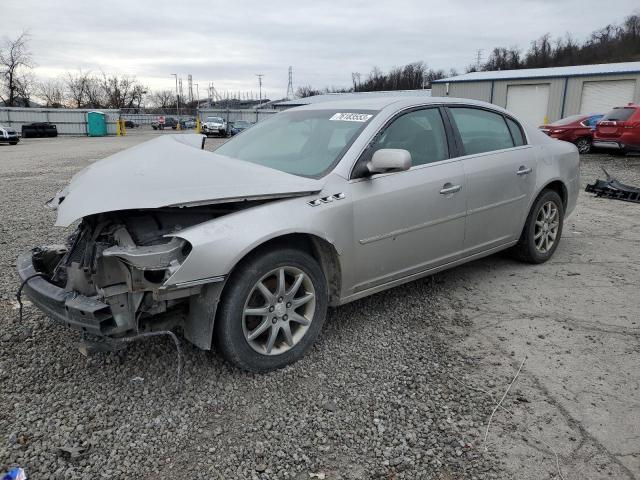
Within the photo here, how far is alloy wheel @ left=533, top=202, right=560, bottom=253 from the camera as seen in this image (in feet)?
16.6

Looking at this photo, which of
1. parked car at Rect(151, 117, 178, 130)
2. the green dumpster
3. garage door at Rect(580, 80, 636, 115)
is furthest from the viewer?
parked car at Rect(151, 117, 178, 130)

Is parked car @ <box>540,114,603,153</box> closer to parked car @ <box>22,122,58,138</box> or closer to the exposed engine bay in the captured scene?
the exposed engine bay

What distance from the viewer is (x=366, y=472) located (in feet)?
7.70

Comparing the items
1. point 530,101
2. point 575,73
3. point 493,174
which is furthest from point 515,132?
point 530,101

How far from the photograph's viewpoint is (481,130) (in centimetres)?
448

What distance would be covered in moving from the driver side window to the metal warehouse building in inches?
966

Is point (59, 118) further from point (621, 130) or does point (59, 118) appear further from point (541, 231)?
point (541, 231)

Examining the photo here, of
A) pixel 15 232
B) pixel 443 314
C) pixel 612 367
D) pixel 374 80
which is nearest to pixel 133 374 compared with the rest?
pixel 443 314

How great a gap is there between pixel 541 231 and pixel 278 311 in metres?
3.20

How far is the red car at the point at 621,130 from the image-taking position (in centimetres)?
1509

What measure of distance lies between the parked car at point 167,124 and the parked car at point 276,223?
5093cm

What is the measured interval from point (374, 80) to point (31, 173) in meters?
82.8

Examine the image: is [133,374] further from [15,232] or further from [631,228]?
[631,228]

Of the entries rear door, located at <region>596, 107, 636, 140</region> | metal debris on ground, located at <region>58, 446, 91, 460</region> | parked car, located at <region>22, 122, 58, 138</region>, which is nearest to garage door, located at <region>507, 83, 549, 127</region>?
rear door, located at <region>596, 107, 636, 140</region>
